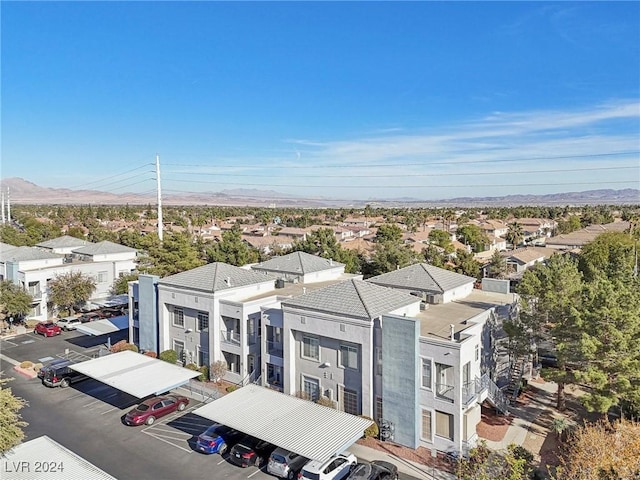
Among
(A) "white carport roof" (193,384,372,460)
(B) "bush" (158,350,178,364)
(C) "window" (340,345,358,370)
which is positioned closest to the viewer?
(A) "white carport roof" (193,384,372,460)

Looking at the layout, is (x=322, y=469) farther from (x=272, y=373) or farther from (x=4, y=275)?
(x=4, y=275)

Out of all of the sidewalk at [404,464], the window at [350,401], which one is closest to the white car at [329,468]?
the sidewalk at [404,464]

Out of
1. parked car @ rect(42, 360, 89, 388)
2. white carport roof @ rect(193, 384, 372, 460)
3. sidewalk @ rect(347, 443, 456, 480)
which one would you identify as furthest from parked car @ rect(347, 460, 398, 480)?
parked car @ rect(42, 360, 89, 388)

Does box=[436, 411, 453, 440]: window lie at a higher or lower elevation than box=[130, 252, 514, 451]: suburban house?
lower


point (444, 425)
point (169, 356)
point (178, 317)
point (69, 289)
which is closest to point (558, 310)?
point (444, 425)

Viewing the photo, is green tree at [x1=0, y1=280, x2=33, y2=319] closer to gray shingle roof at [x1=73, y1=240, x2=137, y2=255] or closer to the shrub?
gray shingle roof at [x1=73, y1=240, x2=137, y2=255]

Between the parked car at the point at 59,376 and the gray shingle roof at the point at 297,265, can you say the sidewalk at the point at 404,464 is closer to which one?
the gray shingle roof at the point at 297,265
